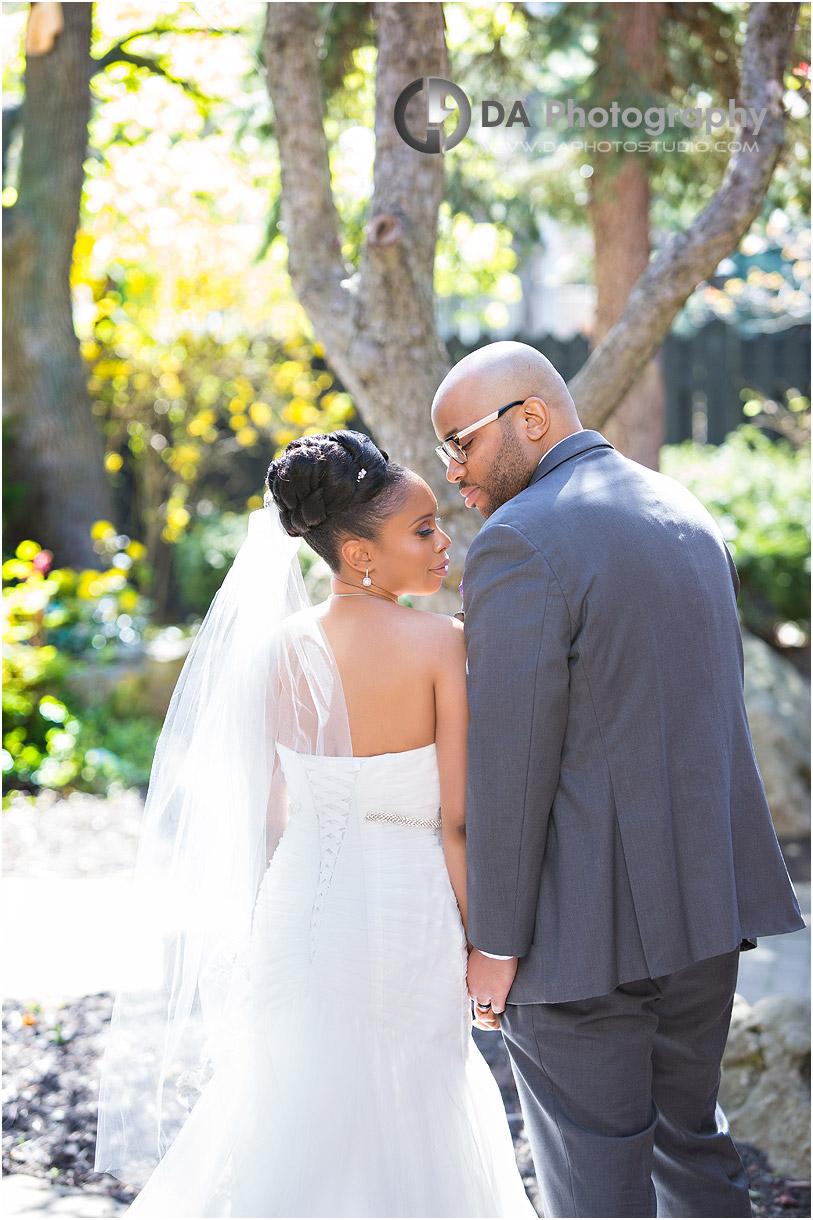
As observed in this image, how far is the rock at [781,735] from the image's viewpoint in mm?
6096

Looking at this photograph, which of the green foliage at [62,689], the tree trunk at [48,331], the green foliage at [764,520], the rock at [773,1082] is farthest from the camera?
the tree trunk at [48,331]

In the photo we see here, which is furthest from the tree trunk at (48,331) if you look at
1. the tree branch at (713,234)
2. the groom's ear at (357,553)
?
the groom's ear at (357,553)

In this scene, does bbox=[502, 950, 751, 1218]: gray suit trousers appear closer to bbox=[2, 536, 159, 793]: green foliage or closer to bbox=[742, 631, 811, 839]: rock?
bbox=[742, 631, 811, 839]: rock

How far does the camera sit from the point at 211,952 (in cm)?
237

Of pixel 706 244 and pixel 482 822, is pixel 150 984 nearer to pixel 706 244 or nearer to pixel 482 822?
pixel 482 822

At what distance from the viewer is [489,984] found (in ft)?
7.20

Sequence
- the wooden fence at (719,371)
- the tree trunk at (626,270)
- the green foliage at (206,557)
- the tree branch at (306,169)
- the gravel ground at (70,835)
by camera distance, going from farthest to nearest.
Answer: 1. the wooden fence at (719,371)
2. the green foliage at (206,557)
3. the tree trunk at (626,270)
4. the gravel ground at (70,835)
5. the tree branch at (306,169)

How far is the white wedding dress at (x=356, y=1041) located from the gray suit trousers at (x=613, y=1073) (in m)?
0.16

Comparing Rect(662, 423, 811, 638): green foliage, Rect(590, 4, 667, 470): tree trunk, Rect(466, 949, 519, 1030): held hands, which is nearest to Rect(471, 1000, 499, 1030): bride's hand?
Rect(466, 949, 519, 1030): held hands

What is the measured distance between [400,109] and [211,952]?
3.04 meters

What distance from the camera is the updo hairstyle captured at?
226 cm

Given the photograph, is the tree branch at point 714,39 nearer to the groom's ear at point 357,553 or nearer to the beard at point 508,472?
the beard at point 508,472

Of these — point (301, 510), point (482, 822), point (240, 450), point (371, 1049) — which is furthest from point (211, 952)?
point (240, 450)

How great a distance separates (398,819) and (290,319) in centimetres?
908
